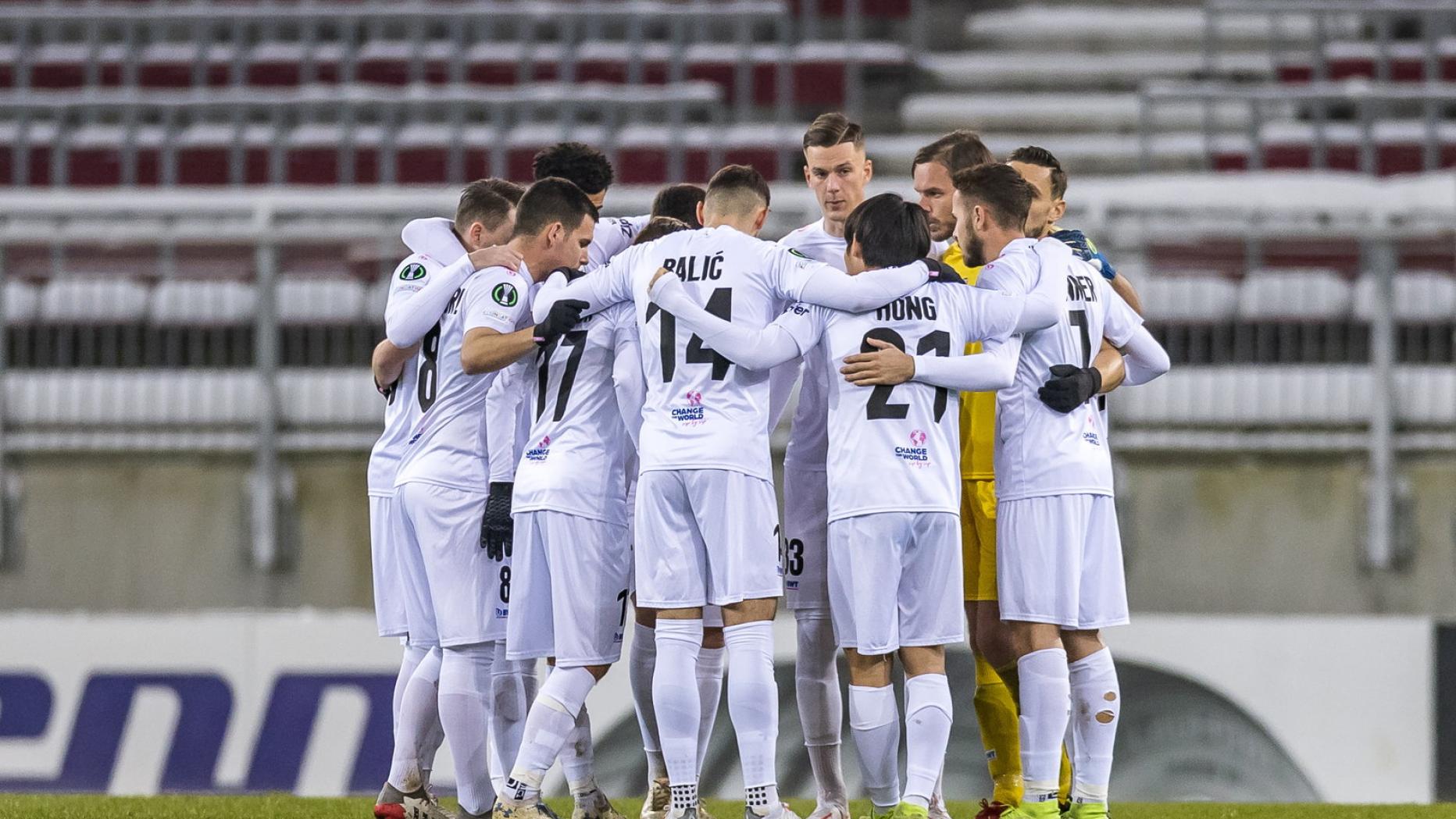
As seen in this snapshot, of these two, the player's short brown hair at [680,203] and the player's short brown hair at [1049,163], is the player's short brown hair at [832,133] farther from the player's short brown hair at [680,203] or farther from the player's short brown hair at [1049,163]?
the player's short brown hair at [1049,163]

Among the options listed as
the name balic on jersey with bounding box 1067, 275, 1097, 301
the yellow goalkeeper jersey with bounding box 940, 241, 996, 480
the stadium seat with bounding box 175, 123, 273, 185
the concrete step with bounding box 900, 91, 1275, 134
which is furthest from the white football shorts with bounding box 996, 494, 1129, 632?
the stadium seat with bounding box 175, 123, 273, 185

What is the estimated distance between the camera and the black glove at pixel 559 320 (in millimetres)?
5598

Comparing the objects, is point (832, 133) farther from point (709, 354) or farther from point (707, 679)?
point (707, 679)

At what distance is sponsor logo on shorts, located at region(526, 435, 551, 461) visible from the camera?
18.9ft

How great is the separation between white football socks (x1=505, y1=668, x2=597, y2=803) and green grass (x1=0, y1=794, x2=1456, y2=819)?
121cm

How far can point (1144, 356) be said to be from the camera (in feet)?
20.2

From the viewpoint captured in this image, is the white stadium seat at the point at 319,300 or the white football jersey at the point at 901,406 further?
the white stadium seat at the point at 319,300

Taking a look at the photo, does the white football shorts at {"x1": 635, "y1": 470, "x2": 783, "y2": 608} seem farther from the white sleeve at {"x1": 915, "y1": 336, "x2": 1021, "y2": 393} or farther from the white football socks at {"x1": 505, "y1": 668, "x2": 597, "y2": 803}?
the white sleeve at {"x1": 915, "y1": 336, "x2": 1021, "y2": 393}

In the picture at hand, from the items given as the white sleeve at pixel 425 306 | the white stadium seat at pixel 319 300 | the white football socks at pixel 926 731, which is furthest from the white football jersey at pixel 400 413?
the white stadium seat at pixel 319 300

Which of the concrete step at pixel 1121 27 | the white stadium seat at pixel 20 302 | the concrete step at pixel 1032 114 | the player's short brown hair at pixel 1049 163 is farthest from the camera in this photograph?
the concrete step at pixel 1121 27

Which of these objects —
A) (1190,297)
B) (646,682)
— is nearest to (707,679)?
(646,682)

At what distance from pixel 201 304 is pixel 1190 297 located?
5.69 meters

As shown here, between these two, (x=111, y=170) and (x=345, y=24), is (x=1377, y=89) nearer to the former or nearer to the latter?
(x=345, y=24)

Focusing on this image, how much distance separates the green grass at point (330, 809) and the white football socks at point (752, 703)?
126cm
